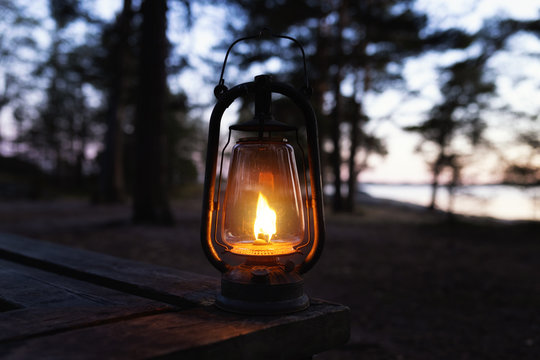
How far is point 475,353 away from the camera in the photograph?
2842 mm

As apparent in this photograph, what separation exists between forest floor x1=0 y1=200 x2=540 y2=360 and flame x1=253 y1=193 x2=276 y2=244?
6.17ft

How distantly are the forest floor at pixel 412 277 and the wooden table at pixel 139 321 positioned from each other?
1871 millimetres

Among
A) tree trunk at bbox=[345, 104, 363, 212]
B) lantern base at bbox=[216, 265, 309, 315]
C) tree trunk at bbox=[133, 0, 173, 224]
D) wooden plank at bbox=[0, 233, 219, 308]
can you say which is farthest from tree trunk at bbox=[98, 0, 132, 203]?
lantern base at bbox=[216, 265, 309, 315]

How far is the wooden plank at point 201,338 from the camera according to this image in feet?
2.70

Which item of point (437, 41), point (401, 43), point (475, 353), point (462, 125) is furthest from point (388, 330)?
point (462, 125)

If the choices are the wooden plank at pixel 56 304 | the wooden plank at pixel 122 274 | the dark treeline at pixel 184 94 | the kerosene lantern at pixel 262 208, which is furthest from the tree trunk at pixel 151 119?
the kerosene lantern at pixel 262 208

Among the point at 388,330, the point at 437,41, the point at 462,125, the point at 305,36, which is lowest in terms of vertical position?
the point at 388,330

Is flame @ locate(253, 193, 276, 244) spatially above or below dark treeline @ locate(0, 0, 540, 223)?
below

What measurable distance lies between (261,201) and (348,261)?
15.8 feet

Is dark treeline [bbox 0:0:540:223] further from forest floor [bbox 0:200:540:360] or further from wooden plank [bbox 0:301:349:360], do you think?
wooden plank [bbox 0:301:349:360]

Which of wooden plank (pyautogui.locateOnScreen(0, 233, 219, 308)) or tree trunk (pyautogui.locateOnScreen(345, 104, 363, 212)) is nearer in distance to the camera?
wooden plank (pyautogui.locateOnScreen(0, 233, 219, 308))

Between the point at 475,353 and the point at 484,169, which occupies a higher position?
the point at 484,169

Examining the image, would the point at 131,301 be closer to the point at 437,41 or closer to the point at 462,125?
the point at 437,41

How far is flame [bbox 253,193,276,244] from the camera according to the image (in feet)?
4.14
